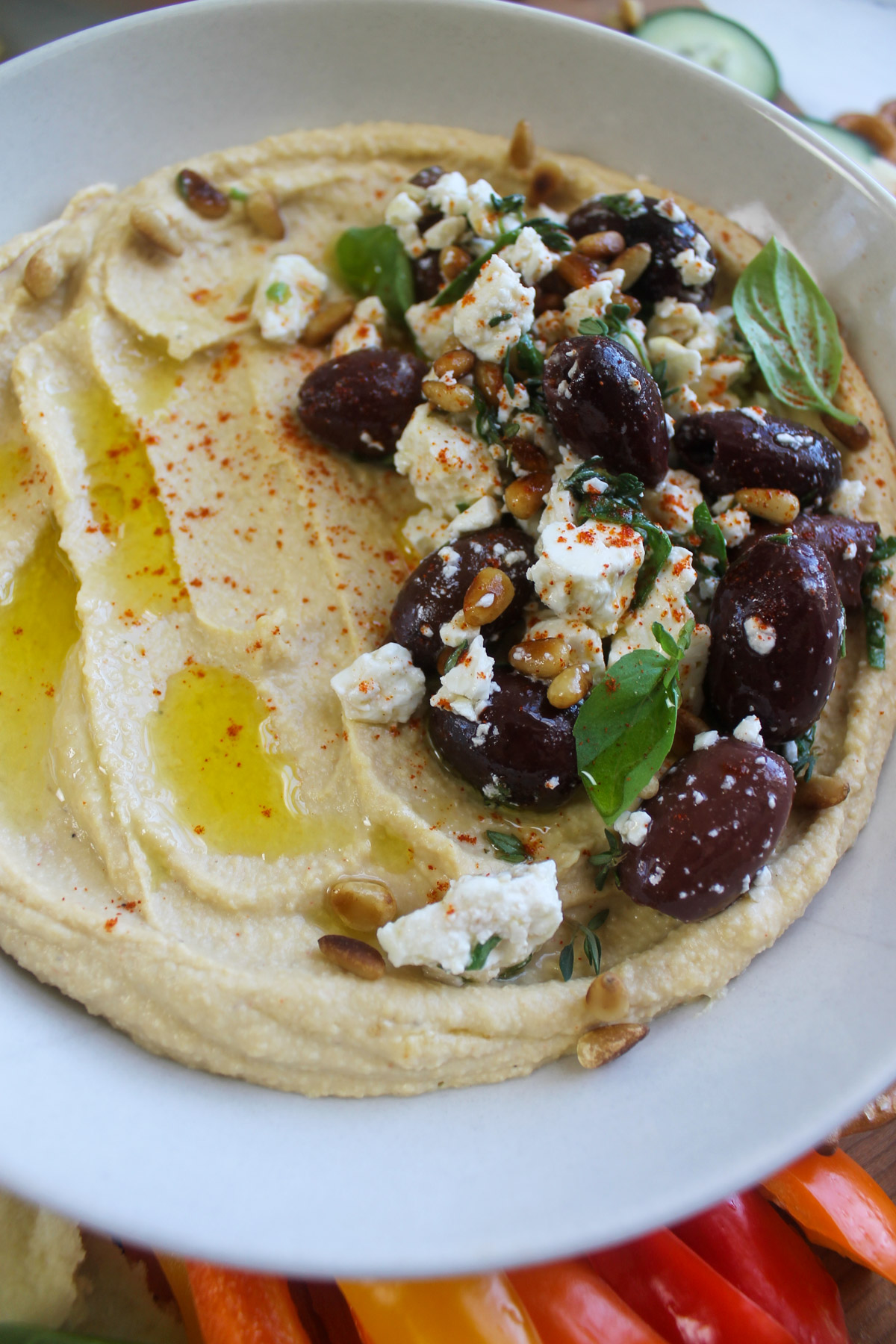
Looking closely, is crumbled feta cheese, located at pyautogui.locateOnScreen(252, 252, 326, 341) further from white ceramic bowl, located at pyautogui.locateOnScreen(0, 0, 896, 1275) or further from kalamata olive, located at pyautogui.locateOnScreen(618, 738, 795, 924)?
kalamata olive, located at pyautogui.locateOnScreen(618, 738, 795, 924)

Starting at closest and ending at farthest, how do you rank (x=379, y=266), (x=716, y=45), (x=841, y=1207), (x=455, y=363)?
(x=841, y=1207), (x=455, y=363), (x=379, y=266), (x=716, y=45)

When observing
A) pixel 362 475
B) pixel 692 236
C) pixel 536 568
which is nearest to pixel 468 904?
pixel 536 568

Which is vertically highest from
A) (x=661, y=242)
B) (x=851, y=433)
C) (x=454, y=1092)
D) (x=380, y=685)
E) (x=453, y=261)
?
(x=661, y=242)

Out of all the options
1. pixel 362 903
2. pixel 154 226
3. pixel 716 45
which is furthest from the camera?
pixel 716 45

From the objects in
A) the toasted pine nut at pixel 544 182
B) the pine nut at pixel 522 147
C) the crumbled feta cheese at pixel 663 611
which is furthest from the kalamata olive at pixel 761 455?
the pine nut at pixel 522 147

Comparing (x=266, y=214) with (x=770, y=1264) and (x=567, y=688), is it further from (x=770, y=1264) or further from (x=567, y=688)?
(x=770, y=1264)

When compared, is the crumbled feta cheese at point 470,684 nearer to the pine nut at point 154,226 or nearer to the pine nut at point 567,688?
the pine nut at point 567,688

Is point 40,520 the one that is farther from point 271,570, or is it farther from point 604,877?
point 604,877

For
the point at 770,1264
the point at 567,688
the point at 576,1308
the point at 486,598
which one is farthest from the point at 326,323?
the point at 770,1264
